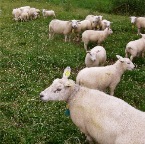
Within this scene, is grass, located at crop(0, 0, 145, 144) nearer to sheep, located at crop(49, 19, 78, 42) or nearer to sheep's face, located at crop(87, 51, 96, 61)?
sheep, located at crop(49, 19, 78, 42)

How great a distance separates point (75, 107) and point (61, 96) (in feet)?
1.52

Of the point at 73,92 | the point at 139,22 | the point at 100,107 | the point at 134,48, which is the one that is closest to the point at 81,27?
the point at 139,22

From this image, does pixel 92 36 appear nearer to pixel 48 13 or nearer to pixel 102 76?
pixel 102 76

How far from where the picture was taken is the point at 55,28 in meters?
17.6

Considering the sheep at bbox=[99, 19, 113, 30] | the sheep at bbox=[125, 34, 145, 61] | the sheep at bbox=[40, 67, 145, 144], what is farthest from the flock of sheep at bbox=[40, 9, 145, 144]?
the sheep at bbox=[99, 19, 113, 30]

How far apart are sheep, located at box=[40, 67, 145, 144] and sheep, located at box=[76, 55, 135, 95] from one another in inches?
69.9

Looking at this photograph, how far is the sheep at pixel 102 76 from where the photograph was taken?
34.7ft

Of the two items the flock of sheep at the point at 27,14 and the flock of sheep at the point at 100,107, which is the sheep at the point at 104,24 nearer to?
the flock of sheep at the point at 27,14

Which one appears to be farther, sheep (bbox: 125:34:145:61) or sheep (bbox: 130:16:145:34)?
sheep (bbox: 130:16:145:34)

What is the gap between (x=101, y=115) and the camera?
7648mm

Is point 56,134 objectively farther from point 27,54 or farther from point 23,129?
point 27,54

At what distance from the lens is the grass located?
30.0 feet

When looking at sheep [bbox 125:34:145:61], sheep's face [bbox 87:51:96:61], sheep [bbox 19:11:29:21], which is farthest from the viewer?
sheep [bbox 19:11:29:21]

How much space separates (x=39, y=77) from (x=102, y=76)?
2.77m
